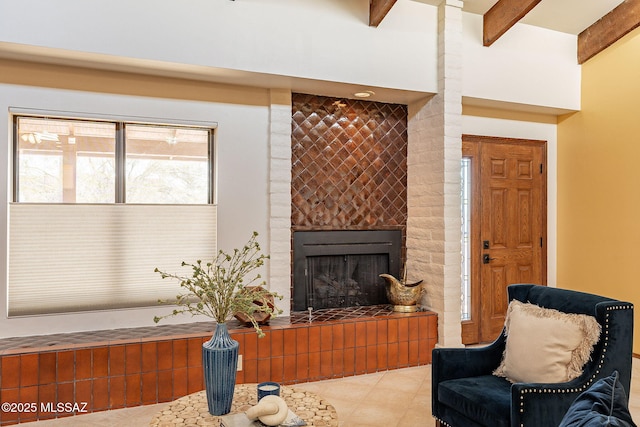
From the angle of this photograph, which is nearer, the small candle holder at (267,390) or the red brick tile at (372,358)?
the small candle holder at (267,390)

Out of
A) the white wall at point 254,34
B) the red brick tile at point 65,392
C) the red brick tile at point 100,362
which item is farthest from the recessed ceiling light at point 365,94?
the red brick tile at point 65,392

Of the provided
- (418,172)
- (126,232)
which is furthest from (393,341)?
(126,232)

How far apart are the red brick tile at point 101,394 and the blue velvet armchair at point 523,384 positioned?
210 cm

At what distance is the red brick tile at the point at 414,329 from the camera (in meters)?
4.03

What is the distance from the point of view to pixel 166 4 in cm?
328

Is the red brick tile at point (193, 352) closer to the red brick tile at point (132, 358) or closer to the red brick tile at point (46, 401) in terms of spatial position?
the red brick tile at point (132, 358)

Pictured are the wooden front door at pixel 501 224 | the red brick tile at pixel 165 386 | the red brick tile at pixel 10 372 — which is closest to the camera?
the red brick tile at pixel 10 372

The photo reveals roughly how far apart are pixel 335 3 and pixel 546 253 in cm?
332

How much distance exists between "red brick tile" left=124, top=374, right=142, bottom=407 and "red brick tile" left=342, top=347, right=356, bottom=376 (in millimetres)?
1523

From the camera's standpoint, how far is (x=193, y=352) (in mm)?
3305

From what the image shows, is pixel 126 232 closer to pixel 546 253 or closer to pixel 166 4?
pixel 166 4

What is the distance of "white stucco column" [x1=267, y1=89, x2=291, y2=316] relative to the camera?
3.98 meters

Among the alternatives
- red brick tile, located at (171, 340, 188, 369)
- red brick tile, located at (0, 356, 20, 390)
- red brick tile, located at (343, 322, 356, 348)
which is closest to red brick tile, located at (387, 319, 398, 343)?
Result: red brick tile, located at (343, 322, 356, 348)

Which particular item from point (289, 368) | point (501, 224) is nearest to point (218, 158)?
point (289, 368)
